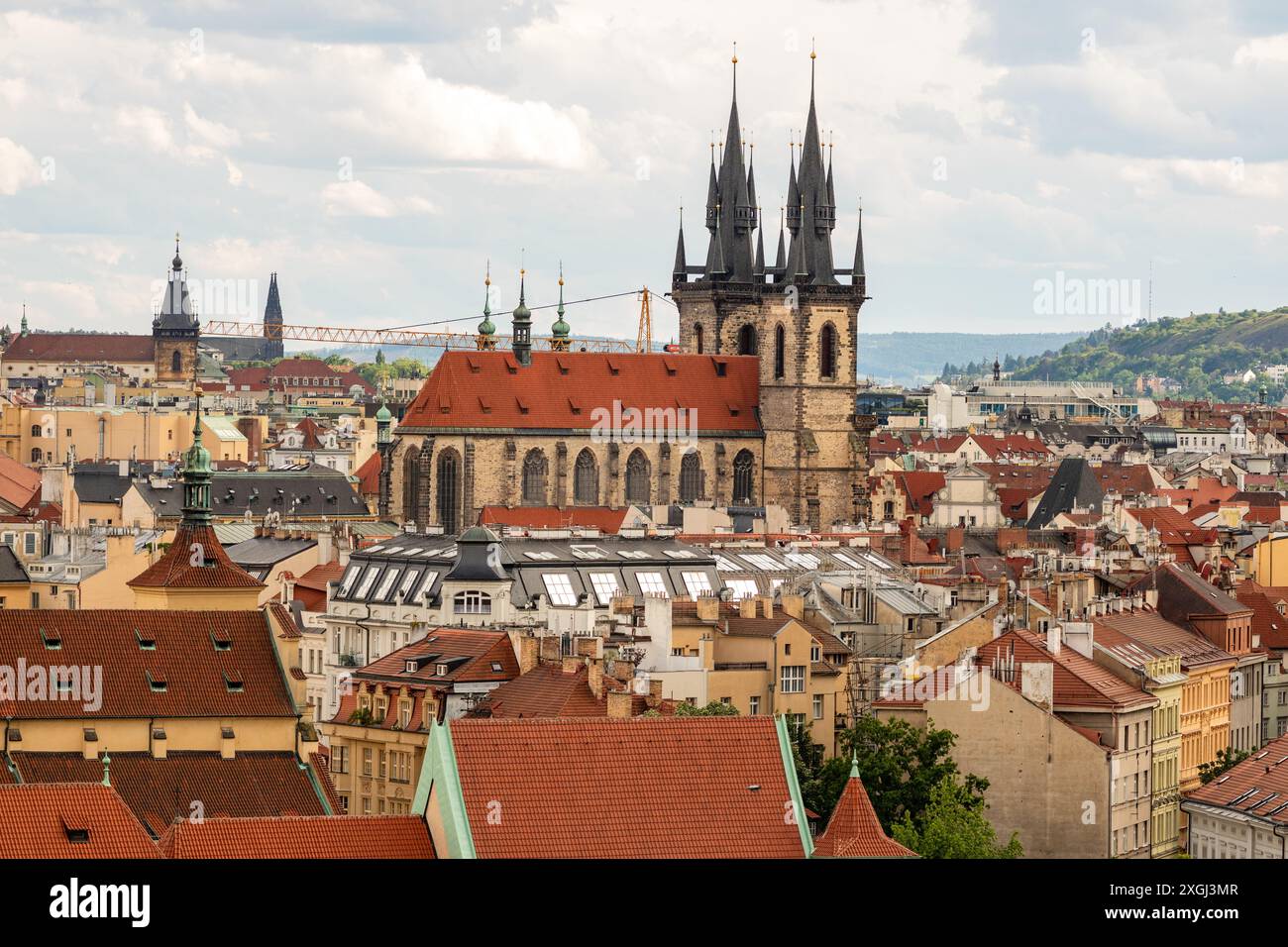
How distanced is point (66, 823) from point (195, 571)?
137ft

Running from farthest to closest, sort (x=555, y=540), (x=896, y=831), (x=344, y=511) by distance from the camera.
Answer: (x=344, y=511), (x=555, y=540), (x=896, y=831)

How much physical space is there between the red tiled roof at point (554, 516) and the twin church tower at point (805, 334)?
33.3ft

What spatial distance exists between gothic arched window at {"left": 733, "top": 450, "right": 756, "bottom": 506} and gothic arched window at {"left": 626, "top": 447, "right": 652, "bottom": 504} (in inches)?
184

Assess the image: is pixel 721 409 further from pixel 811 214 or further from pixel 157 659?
pixel 157 659

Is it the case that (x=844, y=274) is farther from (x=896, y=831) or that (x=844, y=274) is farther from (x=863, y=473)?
(x=896, y=831)

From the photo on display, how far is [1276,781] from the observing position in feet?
203

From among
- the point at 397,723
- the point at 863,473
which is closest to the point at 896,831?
the point at 397,723

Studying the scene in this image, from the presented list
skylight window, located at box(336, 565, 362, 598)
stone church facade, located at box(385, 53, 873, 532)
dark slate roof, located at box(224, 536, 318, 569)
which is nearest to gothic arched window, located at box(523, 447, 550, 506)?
stone church facade, located at box(385, 53, 873, 532)

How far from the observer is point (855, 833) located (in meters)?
38.6

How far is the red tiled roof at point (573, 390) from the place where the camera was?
154 meters

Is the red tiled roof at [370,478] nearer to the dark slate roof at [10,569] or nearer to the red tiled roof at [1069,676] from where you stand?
the dark slate roof at [10,569]

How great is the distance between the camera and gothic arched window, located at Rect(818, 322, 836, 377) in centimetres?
15462

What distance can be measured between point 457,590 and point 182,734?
1982 cm
